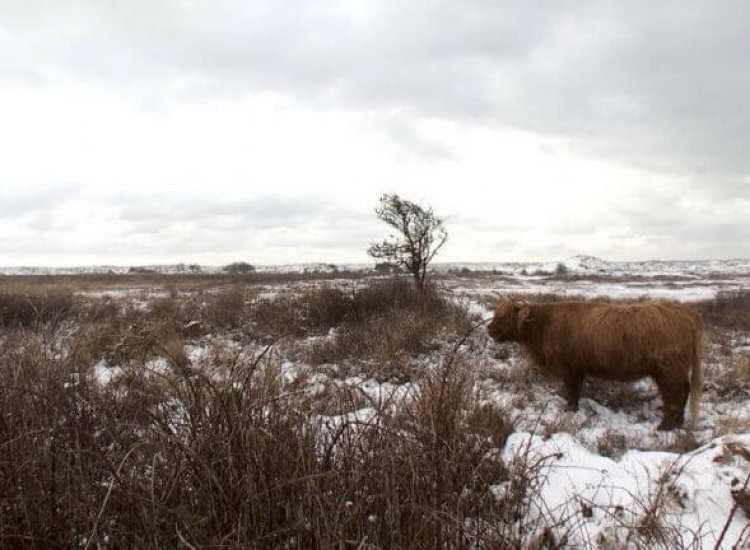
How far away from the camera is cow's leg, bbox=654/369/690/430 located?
5.88 m

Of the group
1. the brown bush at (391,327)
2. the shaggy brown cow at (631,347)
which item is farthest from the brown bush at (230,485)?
the brown bush at (391,327)

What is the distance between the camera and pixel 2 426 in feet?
8.38

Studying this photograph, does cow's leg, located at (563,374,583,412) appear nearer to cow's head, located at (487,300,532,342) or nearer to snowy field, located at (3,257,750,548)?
snowy field, located at (3,257,750,548)

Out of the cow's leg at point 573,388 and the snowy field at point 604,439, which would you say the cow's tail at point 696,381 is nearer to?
the snowy field at point 604,439

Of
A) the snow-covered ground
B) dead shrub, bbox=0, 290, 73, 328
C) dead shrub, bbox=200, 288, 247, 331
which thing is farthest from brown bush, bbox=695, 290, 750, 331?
the snow-covered ground

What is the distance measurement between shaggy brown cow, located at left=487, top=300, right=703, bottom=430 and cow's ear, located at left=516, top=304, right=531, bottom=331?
0.85 ft

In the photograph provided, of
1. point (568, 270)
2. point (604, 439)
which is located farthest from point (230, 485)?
point (568, 270)

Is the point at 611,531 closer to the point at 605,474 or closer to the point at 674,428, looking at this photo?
the point at 605,474

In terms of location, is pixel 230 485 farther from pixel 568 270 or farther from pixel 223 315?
pixel 568 270

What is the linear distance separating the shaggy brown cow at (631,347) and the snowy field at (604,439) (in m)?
0.37

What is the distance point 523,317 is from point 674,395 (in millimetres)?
1942

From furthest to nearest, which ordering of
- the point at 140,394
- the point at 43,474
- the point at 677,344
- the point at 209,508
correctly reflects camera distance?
the point at 677,344 < the point at 140,394 < the point at 43,474 < the point at 209,508

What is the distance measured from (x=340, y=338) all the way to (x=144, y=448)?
22.6ft

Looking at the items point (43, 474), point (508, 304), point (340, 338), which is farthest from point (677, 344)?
point (43, 474)
